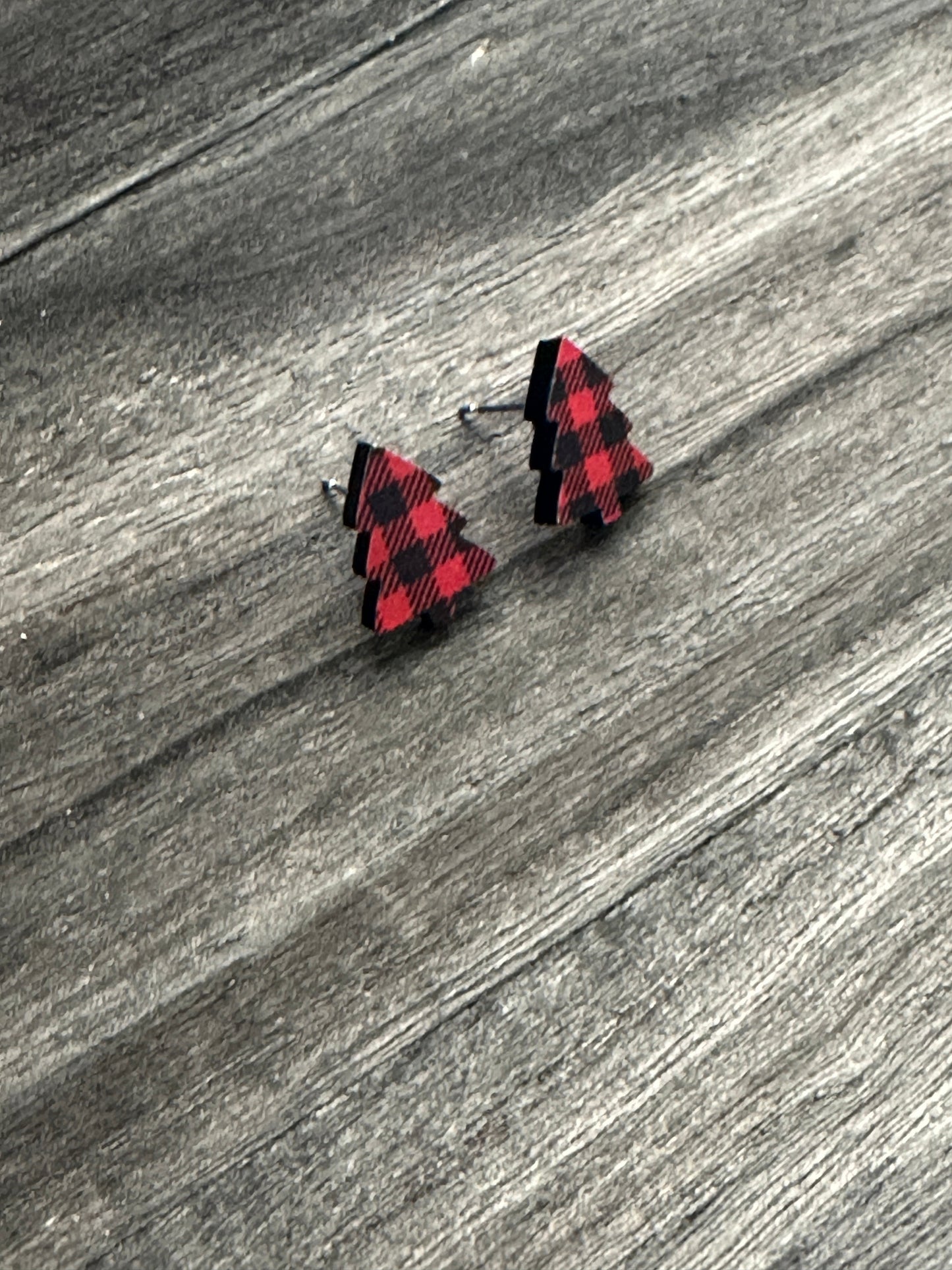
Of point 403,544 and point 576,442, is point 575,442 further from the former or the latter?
point 403,544

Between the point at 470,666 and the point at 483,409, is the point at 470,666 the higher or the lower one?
the lower one

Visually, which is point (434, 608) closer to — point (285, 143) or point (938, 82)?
point (285, 143)

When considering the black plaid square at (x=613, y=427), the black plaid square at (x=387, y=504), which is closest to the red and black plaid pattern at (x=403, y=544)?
the black plaid square at (x=387, y=504)

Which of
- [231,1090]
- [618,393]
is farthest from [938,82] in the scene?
[231,1090]

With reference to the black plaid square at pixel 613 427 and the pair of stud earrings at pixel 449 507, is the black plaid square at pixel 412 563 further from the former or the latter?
the black plaid square at pixel 613 427

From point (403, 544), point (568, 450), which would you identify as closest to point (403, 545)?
point (403, 544)

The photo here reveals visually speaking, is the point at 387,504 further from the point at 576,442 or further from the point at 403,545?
the point at 576,442
